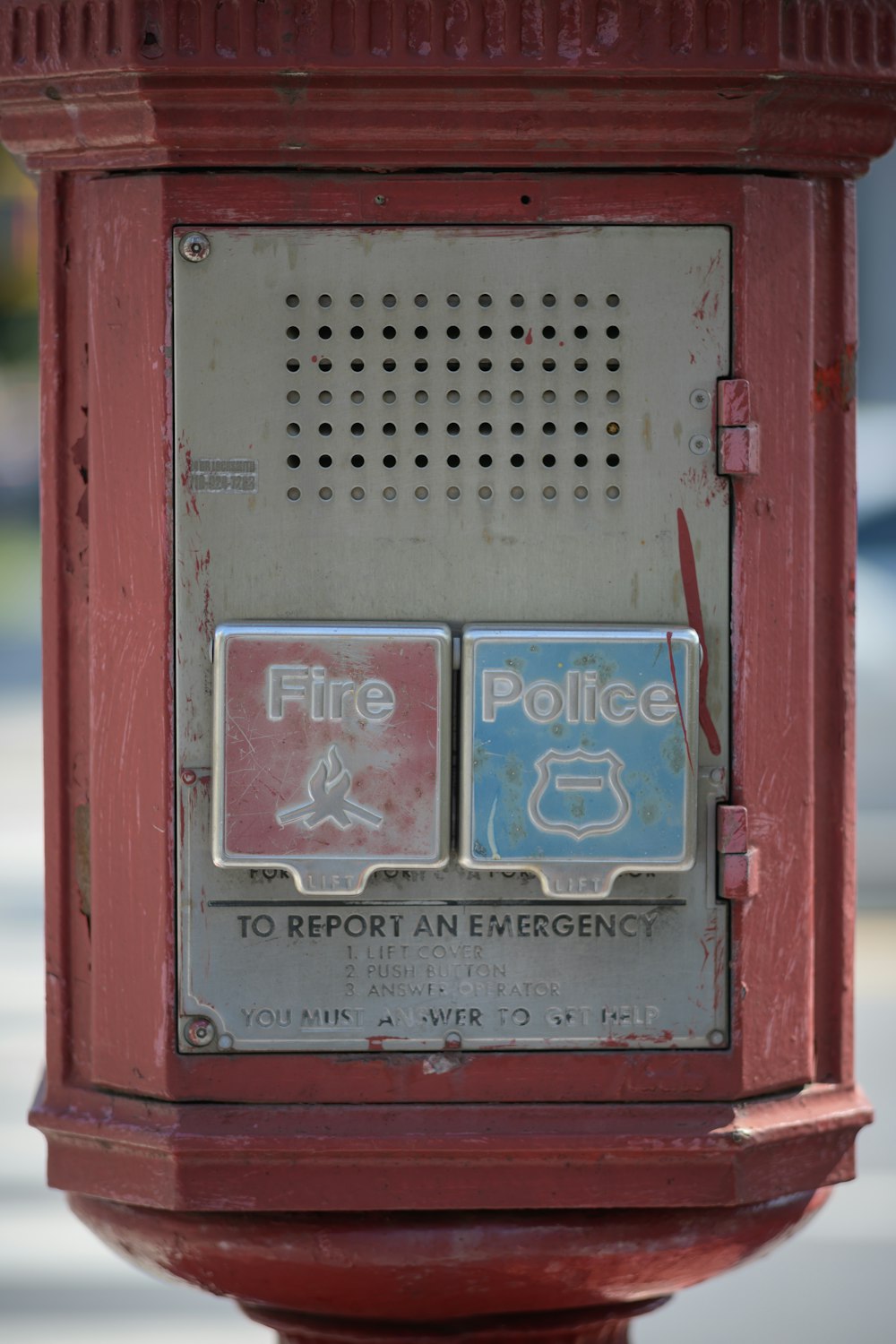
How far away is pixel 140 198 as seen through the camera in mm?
1727

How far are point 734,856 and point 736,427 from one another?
402 mm

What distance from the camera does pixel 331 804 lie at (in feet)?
5.68

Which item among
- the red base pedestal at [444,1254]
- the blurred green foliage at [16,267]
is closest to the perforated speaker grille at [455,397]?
the red base pedestal at [444,1254]

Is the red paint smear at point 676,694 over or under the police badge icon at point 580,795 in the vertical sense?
over

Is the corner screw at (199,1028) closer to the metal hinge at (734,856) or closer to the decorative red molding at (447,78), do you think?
the metal hinge at (734,856)

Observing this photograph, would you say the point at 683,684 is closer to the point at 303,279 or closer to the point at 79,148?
the point at 303,279

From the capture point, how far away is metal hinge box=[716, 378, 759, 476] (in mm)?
1731

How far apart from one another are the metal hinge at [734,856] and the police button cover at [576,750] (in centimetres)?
5

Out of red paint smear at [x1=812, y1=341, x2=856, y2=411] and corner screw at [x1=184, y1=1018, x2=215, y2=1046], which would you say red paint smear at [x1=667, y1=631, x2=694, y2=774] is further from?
corner screw at [x1=184, y1=1018, x2=215, y2=1046]

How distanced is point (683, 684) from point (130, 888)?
558mm

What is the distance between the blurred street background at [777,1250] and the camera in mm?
3756

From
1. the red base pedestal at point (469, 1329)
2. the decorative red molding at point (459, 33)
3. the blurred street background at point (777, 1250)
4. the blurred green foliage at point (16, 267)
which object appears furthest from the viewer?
the blurred green foliage at point (16, 267)

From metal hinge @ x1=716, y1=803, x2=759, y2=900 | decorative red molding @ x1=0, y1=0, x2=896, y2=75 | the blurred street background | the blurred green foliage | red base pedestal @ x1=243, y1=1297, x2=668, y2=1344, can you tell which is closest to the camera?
decorative red molding @ x1=0, y1=0, x2=896, y2=75

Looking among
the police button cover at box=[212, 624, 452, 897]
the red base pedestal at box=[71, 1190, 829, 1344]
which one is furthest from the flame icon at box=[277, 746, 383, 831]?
the red base pedestal at box=[71, 1190, 829, 1344]
